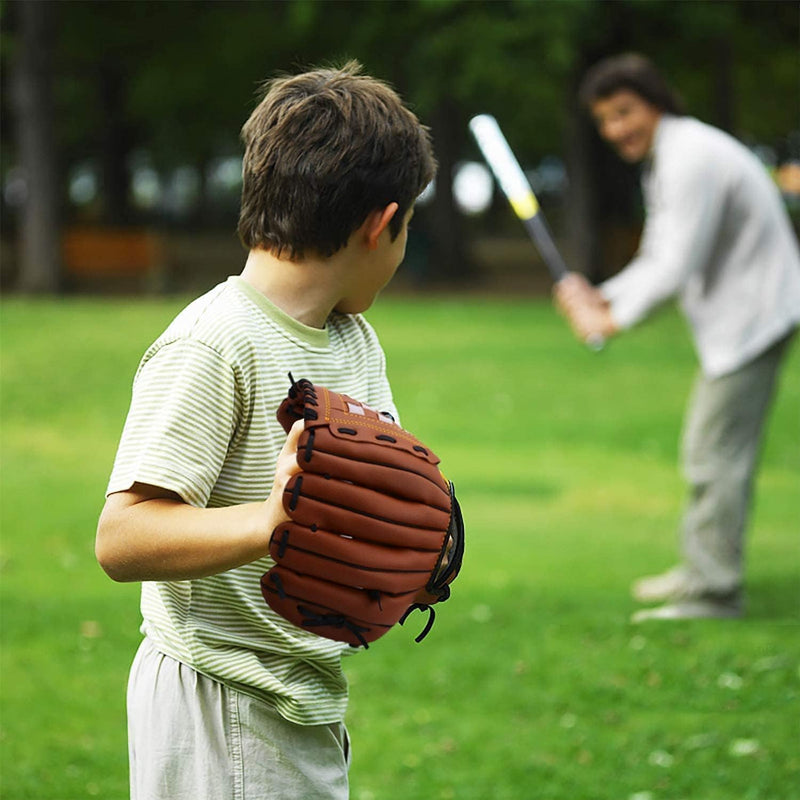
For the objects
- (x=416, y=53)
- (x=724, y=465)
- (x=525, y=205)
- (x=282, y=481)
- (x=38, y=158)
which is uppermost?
(x=416, y=53)

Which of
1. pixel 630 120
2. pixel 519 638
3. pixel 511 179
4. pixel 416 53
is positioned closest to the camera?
pixel 519 638

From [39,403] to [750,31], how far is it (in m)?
19.3

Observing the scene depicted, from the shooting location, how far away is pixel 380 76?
27.9 m

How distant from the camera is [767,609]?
636 centimetres

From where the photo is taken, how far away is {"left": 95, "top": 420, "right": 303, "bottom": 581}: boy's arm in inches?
78.8

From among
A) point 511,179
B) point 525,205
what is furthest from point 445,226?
point 511,179

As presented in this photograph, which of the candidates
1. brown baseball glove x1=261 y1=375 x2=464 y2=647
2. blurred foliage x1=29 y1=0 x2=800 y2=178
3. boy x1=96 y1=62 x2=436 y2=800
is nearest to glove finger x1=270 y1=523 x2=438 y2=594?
brown baseball glove x1=261 y1=375 x2=464 y2=647

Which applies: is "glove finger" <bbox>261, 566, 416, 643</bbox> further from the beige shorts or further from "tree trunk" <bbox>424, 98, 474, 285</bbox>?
"tree trunk" <bbox>424, 98, 474, 285</bbox>

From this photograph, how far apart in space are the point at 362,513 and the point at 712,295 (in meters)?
4.30

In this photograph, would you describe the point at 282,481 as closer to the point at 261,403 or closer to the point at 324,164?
the point at 261,403

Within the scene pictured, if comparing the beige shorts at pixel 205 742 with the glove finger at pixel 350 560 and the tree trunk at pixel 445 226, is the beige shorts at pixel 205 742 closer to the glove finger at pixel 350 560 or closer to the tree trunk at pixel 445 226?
the glove finger at pixel 350 560

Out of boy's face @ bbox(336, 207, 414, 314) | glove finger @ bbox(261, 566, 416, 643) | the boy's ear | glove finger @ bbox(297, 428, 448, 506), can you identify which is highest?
the boy's ear

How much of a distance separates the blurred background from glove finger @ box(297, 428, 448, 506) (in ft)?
61.6

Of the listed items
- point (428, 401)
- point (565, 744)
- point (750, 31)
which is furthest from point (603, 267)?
point (565, 744)
